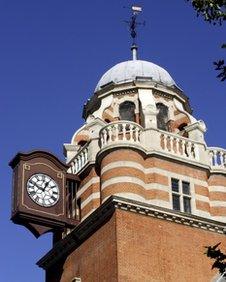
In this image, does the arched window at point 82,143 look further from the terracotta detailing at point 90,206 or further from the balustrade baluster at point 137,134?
the terracotta detailing at point 90,206

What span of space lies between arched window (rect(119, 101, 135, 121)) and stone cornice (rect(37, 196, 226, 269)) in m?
6.45

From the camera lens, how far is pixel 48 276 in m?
31.3

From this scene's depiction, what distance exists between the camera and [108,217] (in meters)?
27.9

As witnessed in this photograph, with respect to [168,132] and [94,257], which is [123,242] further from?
[168,132]

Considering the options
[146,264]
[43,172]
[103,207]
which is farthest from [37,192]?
[146,264]

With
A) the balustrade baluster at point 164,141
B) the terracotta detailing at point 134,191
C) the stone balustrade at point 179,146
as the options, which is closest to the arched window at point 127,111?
the balustrade baluster at point 164,141

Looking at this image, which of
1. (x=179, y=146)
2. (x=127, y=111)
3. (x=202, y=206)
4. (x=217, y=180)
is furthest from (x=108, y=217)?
(x=127, y=111)

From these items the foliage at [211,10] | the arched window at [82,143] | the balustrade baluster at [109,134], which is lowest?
the foliage at [211,10]

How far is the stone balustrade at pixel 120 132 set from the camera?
29938mm

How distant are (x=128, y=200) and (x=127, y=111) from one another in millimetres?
7151

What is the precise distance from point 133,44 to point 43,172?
10.6m

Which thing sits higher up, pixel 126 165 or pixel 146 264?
pixel 126 165

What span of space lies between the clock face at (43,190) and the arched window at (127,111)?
5403 mm

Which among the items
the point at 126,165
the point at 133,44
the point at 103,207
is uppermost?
the point at 133,44
